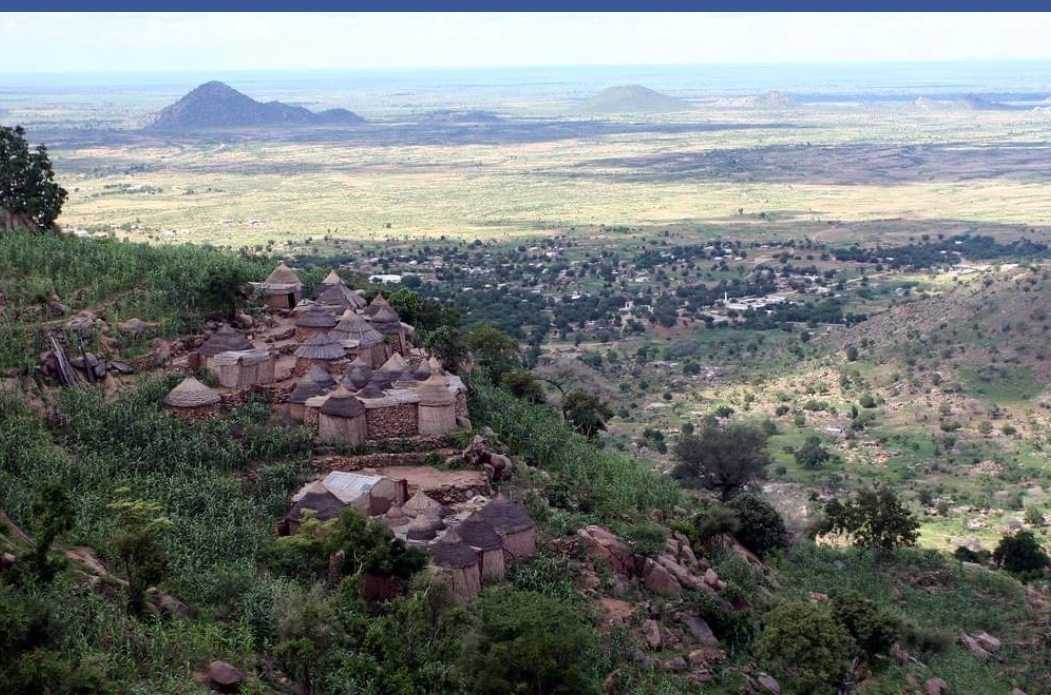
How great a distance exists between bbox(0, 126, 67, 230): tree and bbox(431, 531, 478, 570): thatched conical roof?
19.5 meters

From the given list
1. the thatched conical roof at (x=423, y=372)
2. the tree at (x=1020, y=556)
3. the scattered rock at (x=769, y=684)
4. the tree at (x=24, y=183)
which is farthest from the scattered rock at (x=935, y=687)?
the tree at (x=24, y=183)

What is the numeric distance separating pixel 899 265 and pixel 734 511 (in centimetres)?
6324

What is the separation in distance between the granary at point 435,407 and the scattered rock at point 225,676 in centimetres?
1004

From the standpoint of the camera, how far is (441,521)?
73.1 ft

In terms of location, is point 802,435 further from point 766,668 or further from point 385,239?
point 385,239

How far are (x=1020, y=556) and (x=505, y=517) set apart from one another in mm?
16842

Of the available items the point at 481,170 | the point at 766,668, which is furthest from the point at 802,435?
the point at 481,170

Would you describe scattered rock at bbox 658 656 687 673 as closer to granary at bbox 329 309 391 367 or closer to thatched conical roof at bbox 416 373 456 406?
thatched conical roof at bbox 416 373 456 406

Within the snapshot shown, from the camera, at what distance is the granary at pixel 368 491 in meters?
23.0

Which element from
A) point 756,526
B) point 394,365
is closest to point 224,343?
point 394,365

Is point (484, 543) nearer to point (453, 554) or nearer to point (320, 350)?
point (453, 554)

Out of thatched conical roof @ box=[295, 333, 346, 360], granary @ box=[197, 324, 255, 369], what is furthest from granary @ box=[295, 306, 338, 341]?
granary @ box=[197, 324, 255, 369]

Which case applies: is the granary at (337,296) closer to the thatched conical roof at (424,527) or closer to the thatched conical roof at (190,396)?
the thatched conical roof at (190,396)

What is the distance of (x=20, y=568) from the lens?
16828 millimetres
